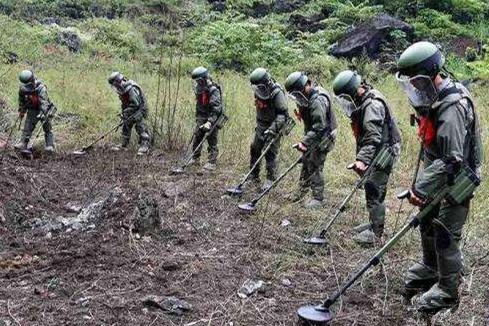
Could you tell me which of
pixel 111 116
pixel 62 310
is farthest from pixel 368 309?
pixel 111 116

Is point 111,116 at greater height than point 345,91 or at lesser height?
lesser

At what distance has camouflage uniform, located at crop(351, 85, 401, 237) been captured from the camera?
213 inches

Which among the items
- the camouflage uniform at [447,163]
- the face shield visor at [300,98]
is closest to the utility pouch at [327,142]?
the face shield visor at [300,98]

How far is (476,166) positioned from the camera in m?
3.73

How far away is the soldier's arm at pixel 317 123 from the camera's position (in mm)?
6738


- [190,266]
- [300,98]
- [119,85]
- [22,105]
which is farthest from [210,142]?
[190,266]

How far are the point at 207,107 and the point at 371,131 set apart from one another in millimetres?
4101

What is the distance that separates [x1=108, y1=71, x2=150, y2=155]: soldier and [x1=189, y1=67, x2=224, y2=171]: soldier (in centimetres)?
130

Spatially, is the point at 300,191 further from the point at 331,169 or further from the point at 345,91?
the point at 345,91

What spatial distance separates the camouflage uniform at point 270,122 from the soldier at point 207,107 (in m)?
1.03

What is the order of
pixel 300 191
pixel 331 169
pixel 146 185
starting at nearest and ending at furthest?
pixel 300 191, pixel 146 185, pixel 331 169

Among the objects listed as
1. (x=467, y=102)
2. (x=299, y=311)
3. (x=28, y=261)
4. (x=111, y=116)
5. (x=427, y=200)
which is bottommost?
(x=111, y=116)

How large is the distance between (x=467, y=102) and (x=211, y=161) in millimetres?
5873

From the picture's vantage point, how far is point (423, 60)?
3551 millimetres
